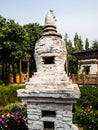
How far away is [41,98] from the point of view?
630cm

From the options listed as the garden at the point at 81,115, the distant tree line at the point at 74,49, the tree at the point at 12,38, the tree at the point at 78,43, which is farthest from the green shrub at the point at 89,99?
the tree at the point at 78,43

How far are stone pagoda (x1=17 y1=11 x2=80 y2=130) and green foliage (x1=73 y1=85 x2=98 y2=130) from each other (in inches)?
185

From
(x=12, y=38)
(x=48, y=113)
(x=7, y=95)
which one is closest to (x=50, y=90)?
(x=48, y=113)

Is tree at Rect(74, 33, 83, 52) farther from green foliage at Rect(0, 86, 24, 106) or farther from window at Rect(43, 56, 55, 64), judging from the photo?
window at Rect(43, 56, 55, 64)

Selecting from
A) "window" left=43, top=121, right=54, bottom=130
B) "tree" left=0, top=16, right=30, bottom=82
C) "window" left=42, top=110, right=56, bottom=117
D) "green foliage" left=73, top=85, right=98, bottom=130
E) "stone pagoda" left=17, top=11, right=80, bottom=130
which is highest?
"tree" left=0, top=16, right=30, bottom=82

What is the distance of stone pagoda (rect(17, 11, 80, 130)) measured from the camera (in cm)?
614

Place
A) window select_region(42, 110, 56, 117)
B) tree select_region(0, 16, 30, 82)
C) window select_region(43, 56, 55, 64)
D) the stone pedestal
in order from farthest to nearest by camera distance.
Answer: tree select_region(0, 16, 30, 82) < window select_region(43, 56, 55, 64) < window select_region(42, 110, 56, 117) < the stone pedestal

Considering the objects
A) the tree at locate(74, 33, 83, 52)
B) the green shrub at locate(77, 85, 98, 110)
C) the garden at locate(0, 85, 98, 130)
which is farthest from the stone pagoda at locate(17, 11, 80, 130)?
the tree at locate(74, 33, 83, 52)

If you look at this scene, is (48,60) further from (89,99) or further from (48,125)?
(89,99)

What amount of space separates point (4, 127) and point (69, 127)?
221 centimetres

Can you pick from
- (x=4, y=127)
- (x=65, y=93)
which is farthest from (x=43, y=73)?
(x=4, y=127)

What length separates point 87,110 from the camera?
12.1 m

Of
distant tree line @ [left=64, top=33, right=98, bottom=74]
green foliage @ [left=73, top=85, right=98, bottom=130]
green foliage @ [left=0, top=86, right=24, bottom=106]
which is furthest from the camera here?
distant tree line @ [left=64, top=33, right=98, bottom=74]

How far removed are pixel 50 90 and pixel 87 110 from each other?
6.51 meters
